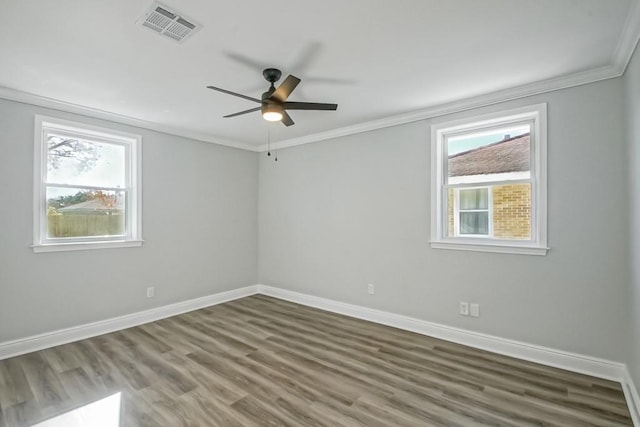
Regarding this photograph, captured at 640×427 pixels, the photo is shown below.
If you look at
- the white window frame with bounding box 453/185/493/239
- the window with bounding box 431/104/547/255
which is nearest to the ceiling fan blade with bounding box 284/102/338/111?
the window with bounding box 431/104/547/255

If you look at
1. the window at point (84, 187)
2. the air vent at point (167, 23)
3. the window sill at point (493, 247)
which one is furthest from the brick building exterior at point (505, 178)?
the window at point (84, 187)

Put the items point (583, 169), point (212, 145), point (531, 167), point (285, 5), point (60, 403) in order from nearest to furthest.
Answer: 1. point (285, 5)
2. point (60, 403)
3. point (583, 169)
4. point (531, 167)
5. point (212, 145)

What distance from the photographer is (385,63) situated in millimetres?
2588

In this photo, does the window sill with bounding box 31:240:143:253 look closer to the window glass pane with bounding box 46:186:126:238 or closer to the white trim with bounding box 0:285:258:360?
the window glass pane with bounding box 46:186:126:238

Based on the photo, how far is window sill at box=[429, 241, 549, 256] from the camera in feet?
9.76

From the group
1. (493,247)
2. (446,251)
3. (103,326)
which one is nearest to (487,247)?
(493,247)

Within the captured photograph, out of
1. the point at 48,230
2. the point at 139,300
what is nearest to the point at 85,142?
the point at 48,230

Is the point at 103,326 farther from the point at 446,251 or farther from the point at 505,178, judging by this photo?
the point at 505,178

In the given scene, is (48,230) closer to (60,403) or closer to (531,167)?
(60,403)

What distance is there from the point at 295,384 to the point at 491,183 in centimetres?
270

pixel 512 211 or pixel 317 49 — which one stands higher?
pixel 317 49

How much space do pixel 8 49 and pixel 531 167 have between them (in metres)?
4.48

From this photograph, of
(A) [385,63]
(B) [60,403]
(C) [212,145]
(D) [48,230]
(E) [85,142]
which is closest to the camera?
(B) [60,403]

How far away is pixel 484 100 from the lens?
3.23 m
